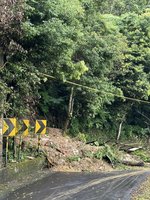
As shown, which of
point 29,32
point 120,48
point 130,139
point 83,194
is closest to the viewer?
point 83,194

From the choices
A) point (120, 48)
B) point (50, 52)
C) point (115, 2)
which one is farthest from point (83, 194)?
point (115, 2)

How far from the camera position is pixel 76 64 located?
17000 millimetres

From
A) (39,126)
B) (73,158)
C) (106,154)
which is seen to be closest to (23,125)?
(39,126)

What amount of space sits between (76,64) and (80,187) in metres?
7.12

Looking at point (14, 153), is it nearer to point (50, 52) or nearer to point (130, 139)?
point (50, 52)

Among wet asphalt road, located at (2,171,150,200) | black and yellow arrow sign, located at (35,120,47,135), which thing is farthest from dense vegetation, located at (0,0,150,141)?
wet asphalt road, located at (2,171,150,200)

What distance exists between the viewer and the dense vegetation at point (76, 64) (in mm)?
12695

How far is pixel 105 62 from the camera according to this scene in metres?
20.6

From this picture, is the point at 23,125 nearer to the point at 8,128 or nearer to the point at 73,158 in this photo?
the point at 8,128

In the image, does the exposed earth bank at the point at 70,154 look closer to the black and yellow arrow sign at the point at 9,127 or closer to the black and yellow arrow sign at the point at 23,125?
the black and yellow arrow sign at the point at 23,125

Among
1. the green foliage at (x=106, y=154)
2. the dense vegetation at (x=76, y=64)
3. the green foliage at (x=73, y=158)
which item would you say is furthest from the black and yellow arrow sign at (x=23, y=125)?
the green foliage at (x=106, y=154)

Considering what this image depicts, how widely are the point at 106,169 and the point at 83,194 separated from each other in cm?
677

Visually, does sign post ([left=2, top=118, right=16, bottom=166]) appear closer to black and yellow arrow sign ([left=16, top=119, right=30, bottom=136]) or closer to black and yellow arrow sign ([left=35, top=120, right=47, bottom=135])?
black and yellow arrow sign ([left=16, top=119, right=30, bottom=136])

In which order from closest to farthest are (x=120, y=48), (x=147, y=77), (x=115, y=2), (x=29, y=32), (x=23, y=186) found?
1. (x=23, y=186)
2. (x=29, y=32)
3. (x=120, y=48)
4. (x=147, y=77)
5. (x=115, y=2)
